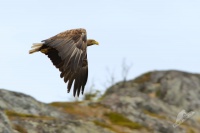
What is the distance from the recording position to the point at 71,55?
16281mm

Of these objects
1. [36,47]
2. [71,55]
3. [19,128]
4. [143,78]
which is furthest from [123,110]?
[71,55]

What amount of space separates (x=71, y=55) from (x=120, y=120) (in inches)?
1671

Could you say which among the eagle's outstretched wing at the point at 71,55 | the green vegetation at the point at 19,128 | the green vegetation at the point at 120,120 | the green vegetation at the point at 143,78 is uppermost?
the green vegetation at the point at 143,78

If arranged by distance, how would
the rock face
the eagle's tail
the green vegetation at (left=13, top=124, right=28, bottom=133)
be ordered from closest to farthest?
the eagle's tail
the green vegetation at (left=13, top=124, right=28, bottom=133)
the rock face

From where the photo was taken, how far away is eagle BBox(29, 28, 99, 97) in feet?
52.8

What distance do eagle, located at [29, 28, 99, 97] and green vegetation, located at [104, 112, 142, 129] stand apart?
1378 inches

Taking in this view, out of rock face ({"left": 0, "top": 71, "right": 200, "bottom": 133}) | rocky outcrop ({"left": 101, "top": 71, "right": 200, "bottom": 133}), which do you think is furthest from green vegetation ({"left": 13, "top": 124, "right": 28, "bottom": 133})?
rocky outcrop ({"left": 101, "top": 71, "right": 200, "bottom": 133})

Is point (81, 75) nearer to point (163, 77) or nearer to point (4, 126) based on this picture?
point (4, 126)

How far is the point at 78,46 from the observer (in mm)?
17047

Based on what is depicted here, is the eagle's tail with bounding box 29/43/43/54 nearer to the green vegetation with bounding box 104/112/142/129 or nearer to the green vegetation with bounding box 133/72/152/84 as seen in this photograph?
the green vegetation with bounding box 104/112/142/129

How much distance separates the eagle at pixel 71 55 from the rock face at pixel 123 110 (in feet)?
14.0

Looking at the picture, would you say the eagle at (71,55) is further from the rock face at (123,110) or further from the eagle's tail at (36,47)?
the rock face at (123,110)

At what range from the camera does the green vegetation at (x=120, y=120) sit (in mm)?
53600

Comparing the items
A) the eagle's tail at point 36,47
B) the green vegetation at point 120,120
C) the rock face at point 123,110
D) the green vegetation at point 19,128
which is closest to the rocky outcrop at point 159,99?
the rock face at point 123,110
